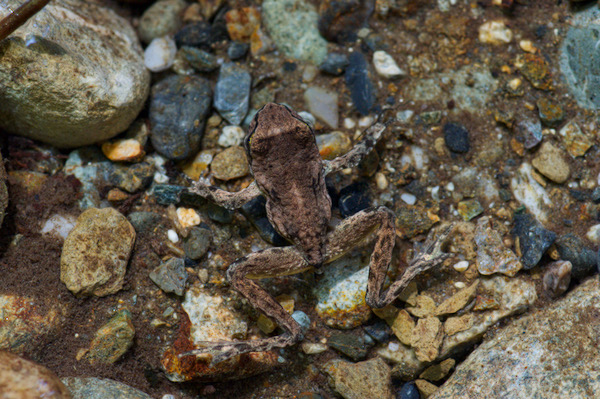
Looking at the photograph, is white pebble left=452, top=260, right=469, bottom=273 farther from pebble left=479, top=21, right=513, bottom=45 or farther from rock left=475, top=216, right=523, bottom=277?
pebble left=479, top=21, right=513, bottom=45

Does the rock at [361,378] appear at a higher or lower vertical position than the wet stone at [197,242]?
lower

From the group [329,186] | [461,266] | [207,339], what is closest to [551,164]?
[461,266]

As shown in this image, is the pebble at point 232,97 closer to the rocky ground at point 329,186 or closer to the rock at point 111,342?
the rocky ground at point 329,186

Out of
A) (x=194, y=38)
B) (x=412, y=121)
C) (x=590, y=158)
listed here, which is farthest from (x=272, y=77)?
(x=590, y=158)

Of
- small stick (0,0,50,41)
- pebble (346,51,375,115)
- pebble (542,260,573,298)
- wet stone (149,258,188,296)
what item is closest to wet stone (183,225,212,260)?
wet stone (149,258,188,296)

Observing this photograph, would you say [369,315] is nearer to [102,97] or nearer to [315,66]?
[315,66]

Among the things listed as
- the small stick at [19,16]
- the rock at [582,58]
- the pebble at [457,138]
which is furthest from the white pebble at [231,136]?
the rock at [582,58]
